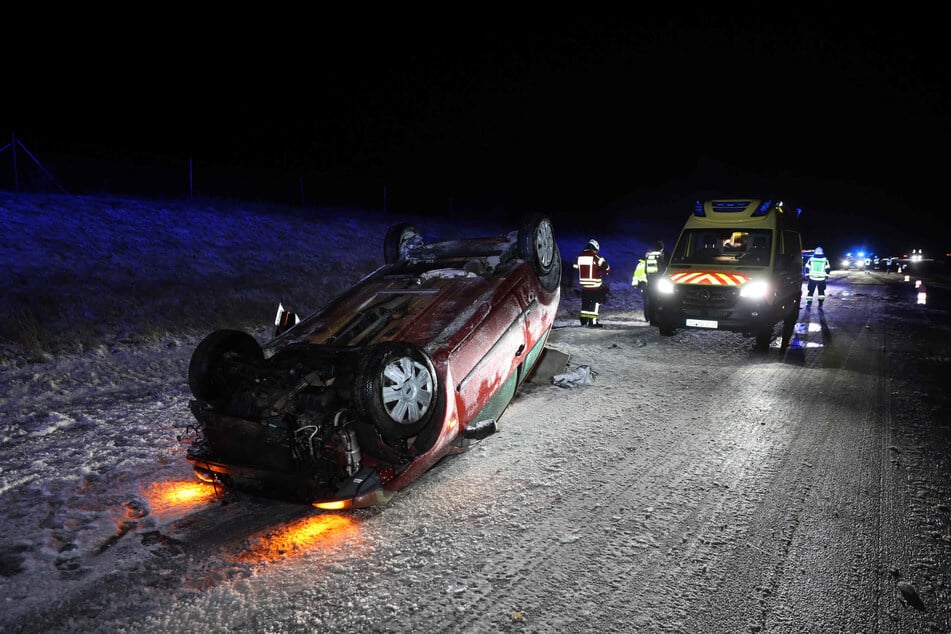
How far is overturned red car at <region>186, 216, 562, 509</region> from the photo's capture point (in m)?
3.22

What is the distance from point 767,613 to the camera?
2.48 meters

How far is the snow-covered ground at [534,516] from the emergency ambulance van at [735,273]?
47.7 inches

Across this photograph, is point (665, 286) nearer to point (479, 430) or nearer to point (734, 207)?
point (734, 207)

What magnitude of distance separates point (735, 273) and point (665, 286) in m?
1.07

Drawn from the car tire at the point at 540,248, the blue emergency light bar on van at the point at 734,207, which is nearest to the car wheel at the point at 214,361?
the car tire at the point at 540,248

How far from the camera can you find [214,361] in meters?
3.74

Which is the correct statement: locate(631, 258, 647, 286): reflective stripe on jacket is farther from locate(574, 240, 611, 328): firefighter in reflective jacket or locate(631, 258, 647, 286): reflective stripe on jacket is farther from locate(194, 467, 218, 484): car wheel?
locate(194, 467, 218, 484): car wheel

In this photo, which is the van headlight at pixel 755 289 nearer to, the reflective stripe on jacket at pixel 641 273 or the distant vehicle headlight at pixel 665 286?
the distant vehicle headlight at pixel 665 286

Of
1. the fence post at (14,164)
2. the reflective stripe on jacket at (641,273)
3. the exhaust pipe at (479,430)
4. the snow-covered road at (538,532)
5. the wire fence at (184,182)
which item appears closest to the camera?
the snow-covered road at (538,532)

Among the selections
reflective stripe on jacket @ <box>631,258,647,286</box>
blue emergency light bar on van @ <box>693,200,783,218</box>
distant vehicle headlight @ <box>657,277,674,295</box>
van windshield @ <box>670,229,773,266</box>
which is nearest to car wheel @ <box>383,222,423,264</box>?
distant vehicle headlight @ <box>657,277,674,295</box>

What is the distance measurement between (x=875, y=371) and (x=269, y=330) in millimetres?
9081

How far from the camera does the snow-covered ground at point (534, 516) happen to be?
2525 millimetres

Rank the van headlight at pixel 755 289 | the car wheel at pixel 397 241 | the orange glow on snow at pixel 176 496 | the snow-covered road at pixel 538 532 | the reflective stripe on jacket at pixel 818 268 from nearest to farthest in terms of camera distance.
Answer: the snow-covered road at pixel 538 532
the orange glow on snow at pixel 176 496
the car wheel at pixel 397 241
the van headlight at pixel 755 289
the reflective stripe on jacket at pixel 818 268

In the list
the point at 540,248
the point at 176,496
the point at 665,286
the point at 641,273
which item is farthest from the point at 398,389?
the point at 641,273
